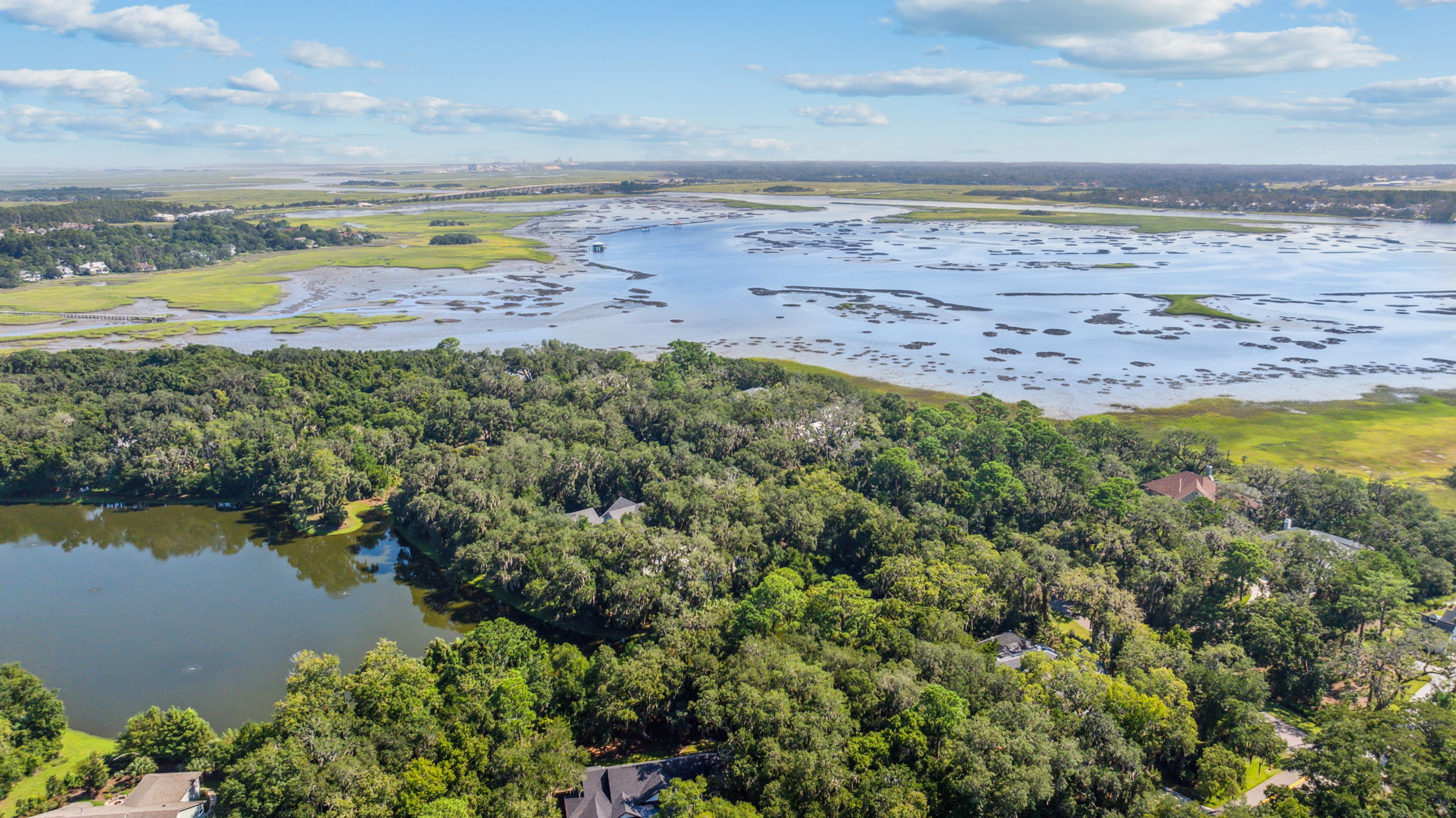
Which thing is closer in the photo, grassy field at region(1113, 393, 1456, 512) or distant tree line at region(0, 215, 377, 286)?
grassy field at region(1113, 393, 1456, 512)

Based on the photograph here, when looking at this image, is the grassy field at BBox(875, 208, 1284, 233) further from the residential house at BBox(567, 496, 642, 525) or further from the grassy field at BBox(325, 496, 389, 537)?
the grassy field at BBox(325, 496, 389, 537)

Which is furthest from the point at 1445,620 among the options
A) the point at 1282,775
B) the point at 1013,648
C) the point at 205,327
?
the point at 205,327

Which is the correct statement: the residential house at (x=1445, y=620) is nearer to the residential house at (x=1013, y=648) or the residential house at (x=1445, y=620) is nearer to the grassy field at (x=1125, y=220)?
the residential house at (x=1013, y=648)

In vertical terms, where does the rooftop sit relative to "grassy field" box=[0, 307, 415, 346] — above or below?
below

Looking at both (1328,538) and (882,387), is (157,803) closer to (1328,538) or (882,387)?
(1328,538)

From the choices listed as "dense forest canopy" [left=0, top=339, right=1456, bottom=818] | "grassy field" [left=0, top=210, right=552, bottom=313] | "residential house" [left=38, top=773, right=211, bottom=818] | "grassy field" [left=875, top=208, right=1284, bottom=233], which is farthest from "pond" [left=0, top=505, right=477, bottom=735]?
"grassy field" [left=875, top=208, right=1284, bottom=233]

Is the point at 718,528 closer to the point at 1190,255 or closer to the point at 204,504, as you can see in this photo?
the point at 204,504
